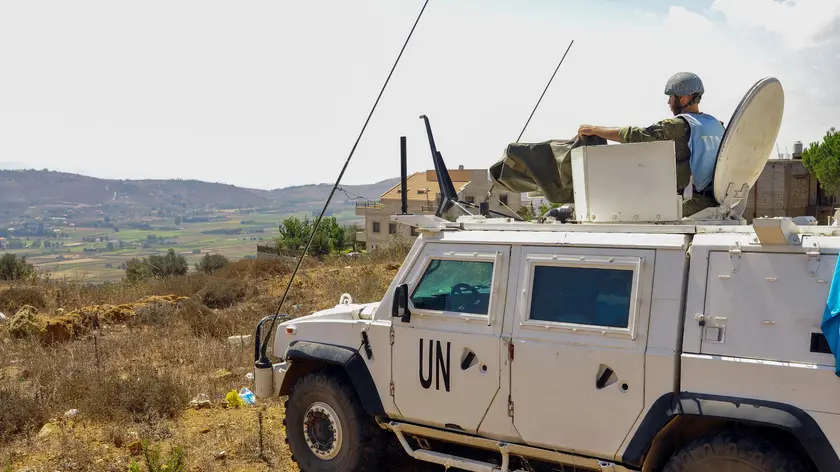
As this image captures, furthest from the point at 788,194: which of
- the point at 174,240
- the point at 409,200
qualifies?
the point at 174,240

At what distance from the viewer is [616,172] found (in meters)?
4.93

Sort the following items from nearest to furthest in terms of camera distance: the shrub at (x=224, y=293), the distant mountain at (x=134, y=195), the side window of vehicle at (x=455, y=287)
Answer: the side window of vehicle at (x=455, y=287) → the shrub at (x=224, y=293) → the distant mountain at (x=134, y=195)

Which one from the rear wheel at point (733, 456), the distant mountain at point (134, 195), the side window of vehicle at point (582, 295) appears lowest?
the distant mountain at point (134, 195)

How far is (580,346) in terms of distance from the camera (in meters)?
4.43

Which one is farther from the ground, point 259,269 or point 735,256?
point 735,256

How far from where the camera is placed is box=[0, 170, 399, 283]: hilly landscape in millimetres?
110938

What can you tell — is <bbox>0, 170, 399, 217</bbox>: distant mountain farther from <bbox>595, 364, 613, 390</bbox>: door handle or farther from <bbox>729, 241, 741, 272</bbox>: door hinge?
<bbox>729, 241, 741, 272</bbox>: door hinge

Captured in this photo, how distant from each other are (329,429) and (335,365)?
48cm

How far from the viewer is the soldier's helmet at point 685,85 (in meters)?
5.46

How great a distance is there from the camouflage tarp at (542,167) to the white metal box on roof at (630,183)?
588 millimetres

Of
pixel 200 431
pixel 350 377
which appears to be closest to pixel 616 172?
pixel 350 377

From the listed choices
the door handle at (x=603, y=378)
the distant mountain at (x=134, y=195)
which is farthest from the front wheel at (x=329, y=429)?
the distant mountain at (x=134, y=195)

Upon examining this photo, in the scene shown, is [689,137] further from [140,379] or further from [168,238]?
[168,238]

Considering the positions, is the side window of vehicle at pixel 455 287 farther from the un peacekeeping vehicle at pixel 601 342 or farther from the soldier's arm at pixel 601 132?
the soldier's arm at pixel 601 132
